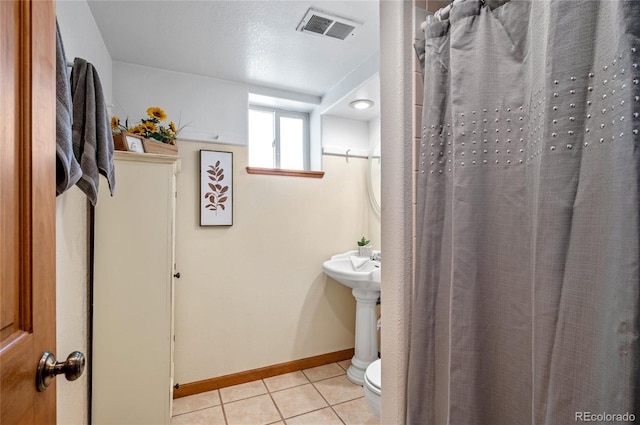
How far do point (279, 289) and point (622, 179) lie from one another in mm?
2219

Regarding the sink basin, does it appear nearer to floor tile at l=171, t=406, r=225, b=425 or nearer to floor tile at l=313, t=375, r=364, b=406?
floor tile at l=313, t=375, r=364, b=406

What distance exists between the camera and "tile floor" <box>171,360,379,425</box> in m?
1.92

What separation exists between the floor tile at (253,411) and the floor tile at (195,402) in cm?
11

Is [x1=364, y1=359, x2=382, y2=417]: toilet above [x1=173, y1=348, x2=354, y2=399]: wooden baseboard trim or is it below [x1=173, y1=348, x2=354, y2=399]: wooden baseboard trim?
above

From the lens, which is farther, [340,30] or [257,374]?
[257,374]

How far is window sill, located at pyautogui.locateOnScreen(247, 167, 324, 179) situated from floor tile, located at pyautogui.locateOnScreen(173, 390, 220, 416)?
161cm

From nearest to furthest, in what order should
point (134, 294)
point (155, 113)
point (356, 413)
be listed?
point (134, 294) < point (155, 113) < point (356, 413)

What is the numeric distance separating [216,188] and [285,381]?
1537 millimetres

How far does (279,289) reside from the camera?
247cm

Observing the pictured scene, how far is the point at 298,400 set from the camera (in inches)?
83.5

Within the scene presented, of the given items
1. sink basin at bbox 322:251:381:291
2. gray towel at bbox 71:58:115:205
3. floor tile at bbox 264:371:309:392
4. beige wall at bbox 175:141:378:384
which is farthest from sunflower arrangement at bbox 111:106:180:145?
floor tile at bbox 264:371:309:392

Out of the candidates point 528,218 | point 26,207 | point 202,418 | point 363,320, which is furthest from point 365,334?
point 26,207

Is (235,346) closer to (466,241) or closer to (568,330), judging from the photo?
(466,241)

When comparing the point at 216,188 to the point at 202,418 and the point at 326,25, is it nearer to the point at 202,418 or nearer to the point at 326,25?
the point at 326,25
